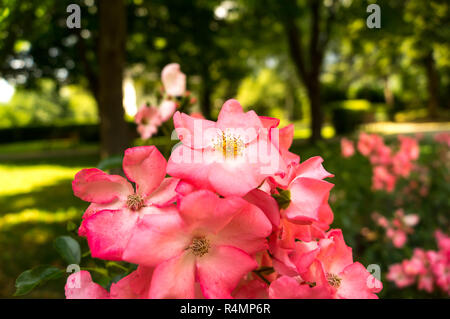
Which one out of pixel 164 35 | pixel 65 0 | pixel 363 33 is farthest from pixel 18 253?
pixel 363 33

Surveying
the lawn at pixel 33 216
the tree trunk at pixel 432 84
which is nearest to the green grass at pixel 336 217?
the lawn at pixel 33 216

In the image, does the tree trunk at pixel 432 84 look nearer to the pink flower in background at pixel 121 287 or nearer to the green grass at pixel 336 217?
the green grass at pixel 336 217

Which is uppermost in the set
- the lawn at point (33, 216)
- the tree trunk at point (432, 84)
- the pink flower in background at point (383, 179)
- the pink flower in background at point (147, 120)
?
the tree trunk at point (432, 84)

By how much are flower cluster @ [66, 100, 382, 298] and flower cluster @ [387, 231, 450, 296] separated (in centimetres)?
151

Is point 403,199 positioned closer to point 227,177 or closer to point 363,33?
point 227,177

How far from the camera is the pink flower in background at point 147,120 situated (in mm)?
1292

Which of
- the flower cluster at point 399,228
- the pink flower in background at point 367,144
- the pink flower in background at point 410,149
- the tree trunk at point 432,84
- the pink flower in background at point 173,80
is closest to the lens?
the pink flower in background at point 173,80

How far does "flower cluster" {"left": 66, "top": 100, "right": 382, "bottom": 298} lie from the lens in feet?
1.44

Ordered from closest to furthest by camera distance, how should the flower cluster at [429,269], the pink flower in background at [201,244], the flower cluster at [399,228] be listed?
the pink flower in background at [201,244] < the flower cluster at [429,269] < the flower cluster at [399,228]

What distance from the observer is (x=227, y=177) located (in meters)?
0.45

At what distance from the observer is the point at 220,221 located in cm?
44

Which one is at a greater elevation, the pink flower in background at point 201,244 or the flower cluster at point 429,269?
the pink flower in background at point 201,244

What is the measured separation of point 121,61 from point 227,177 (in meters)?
4.13

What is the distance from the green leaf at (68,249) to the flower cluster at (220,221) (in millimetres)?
321
